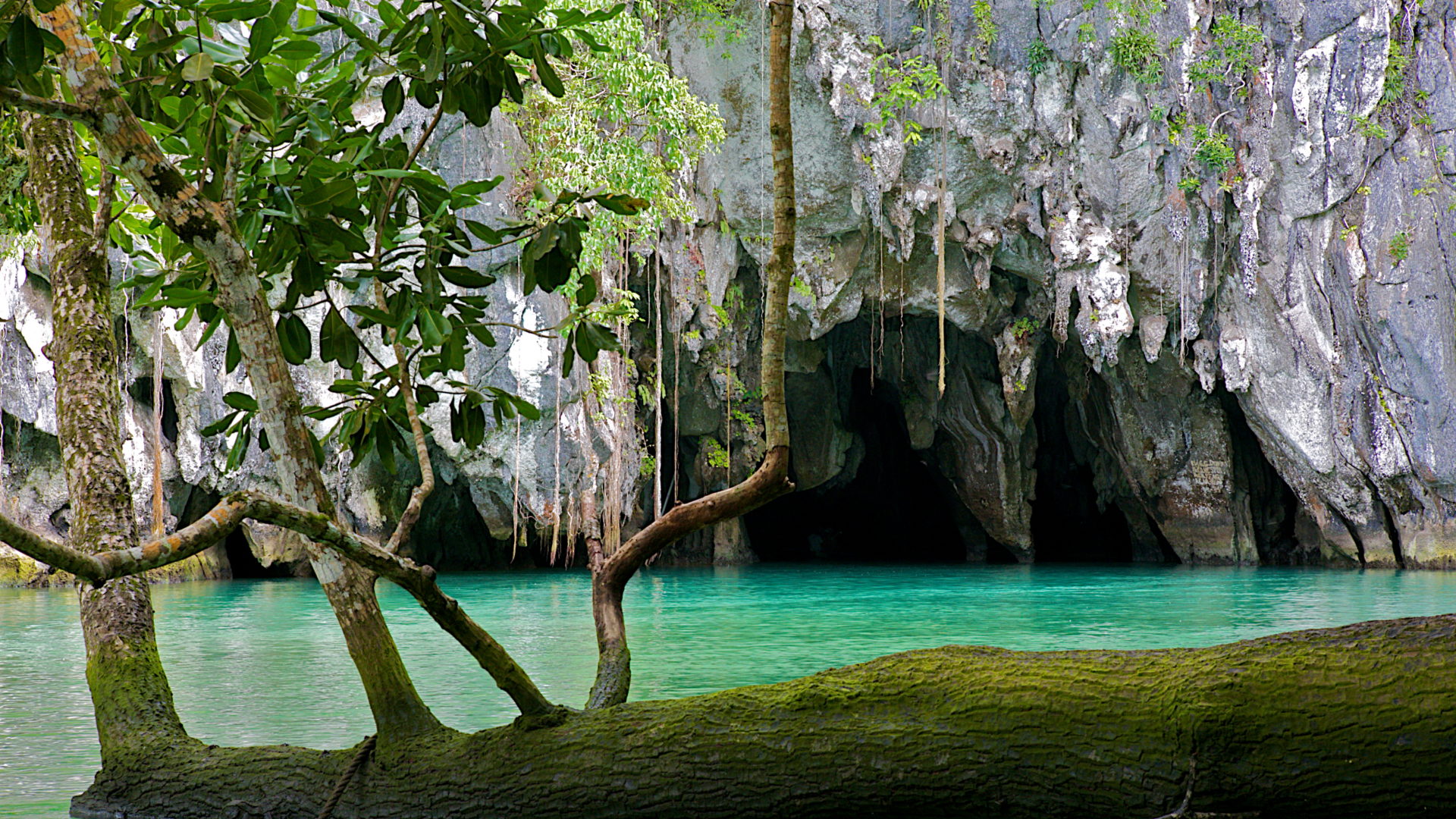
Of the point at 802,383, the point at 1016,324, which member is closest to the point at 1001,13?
the point at 1016,324

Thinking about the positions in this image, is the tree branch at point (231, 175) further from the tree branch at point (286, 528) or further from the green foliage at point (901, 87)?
the green foliage at point (901, 87)

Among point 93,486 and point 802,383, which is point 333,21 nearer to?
point 93,486

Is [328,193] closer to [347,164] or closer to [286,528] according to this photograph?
[347,164]

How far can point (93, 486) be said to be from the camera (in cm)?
283

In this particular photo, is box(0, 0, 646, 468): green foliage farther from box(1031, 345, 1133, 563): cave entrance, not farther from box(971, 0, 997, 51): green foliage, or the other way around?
box(1031, 345, 1133, 563): cave entrance

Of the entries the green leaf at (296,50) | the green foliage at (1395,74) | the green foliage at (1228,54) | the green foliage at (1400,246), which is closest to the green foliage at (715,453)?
the green foliage at (1228,54)

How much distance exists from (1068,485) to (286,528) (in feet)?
69.5

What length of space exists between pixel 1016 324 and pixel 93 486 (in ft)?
48.5

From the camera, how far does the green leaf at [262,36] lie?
2.10 meters

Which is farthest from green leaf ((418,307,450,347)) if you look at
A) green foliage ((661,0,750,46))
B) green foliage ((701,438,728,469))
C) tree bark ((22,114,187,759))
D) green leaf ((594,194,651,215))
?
green foliage ((701,438,728,469))

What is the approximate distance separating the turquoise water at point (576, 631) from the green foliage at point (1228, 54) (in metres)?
6.39

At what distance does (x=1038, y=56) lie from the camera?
46.6 ft

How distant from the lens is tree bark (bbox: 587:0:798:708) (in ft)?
7.13

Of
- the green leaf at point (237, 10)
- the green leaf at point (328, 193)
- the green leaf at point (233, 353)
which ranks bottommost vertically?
the green leaf at point (233, 353)
